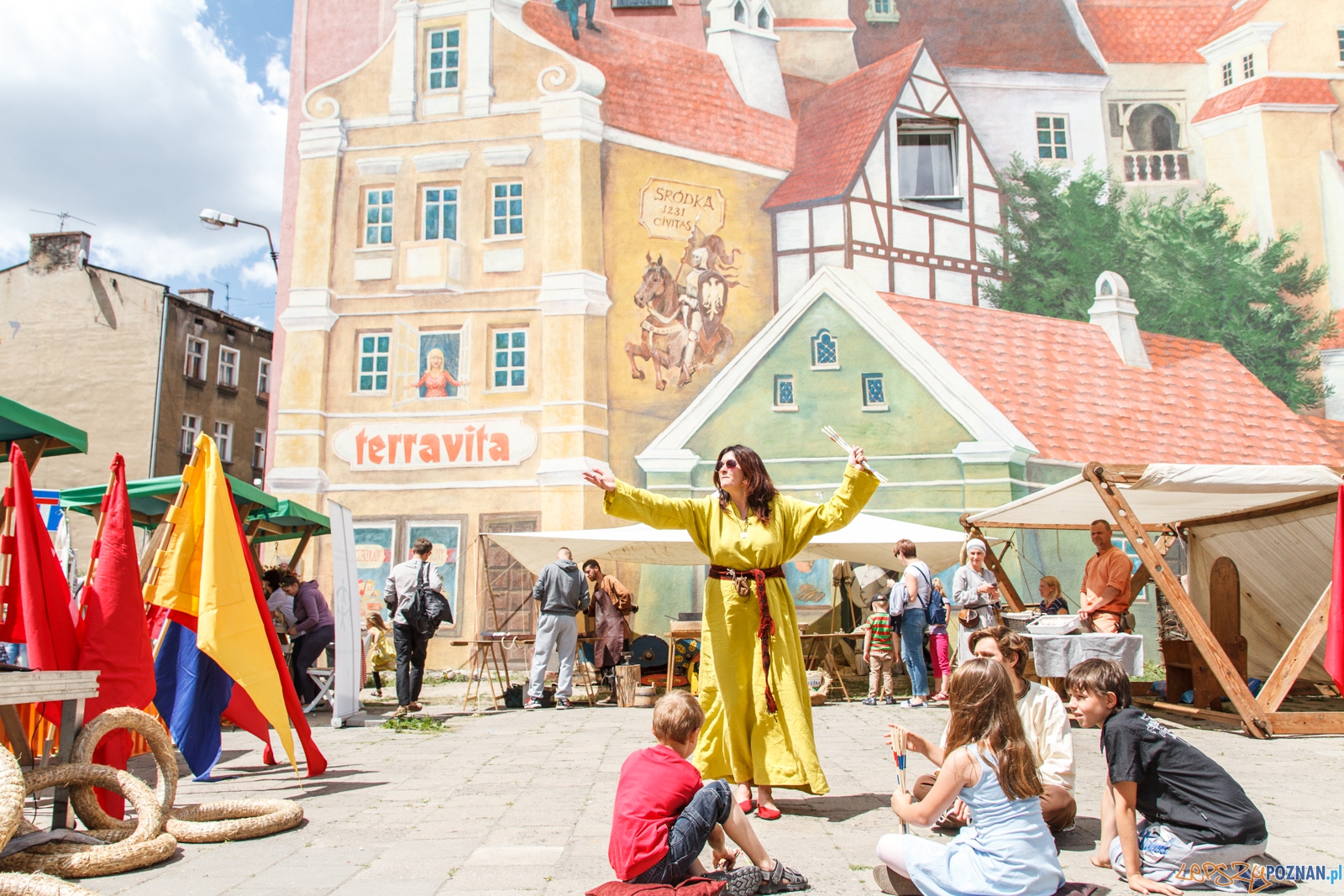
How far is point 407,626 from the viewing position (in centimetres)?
992

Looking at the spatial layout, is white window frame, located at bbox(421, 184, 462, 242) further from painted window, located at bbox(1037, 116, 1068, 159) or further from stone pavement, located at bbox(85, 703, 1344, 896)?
stone pavement, located at bbox(85, 703, 1344, 896)

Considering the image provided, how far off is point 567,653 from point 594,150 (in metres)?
9.40

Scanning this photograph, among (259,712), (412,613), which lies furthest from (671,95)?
(259,712)

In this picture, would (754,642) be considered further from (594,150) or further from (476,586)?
(594,150)

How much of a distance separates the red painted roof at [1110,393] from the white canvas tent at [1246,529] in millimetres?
4829

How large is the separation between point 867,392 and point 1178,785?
1305 cm

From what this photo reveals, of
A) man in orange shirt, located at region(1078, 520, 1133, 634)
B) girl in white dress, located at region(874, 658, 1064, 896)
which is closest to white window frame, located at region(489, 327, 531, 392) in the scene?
man in orange shirt, located at region(1078, 520, 1133, 634)

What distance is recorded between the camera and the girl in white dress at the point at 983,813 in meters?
3.19

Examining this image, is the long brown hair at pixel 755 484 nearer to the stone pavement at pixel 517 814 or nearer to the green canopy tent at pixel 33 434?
the stone pavement at pixel 517 814

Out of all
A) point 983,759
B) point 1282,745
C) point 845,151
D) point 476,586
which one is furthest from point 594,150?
point 983,759

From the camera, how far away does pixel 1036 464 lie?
15781 millimetres

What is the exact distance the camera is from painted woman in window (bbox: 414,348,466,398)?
Result: 55.4 feet

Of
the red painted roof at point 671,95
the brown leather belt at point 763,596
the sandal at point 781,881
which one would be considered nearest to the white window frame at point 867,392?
the red painted roof at point 671,95

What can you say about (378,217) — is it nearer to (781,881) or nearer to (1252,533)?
(1252,533)
